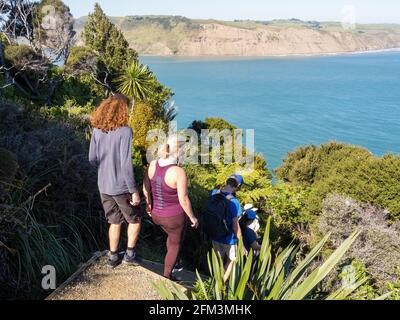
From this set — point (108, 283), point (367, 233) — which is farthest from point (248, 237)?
point (367, 233)

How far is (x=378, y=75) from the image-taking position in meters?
124

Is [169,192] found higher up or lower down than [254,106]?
higher up

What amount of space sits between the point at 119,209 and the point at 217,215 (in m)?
1.02

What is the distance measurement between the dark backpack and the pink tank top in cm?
60

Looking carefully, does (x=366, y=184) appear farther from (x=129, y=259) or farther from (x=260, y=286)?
(x=129, y=259)

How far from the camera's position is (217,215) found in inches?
185

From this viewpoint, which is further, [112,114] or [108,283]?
[108,283]

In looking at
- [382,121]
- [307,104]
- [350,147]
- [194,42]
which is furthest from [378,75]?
[350,147]

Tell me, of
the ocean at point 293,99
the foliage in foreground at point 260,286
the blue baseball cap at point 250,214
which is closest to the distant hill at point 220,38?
the ocean at point 293,99

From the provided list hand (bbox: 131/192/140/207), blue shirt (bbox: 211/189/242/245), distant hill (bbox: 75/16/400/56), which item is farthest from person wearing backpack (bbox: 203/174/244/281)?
distant hill (bbox: 75/16/400/56)

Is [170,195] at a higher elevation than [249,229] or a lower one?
higher
